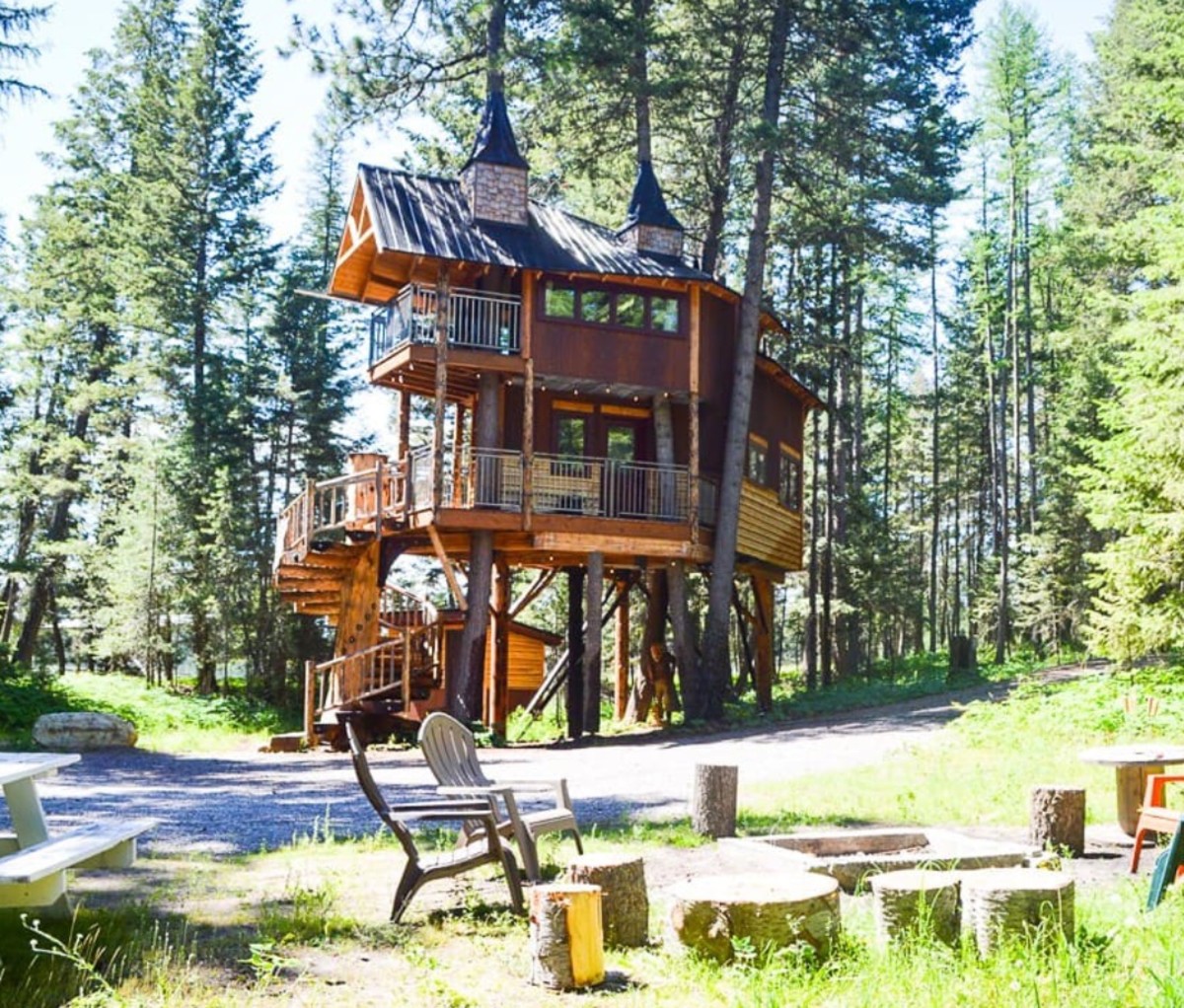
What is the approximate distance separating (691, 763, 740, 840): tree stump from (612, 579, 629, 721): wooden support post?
52.8ft

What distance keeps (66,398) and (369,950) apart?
33765 millimetres

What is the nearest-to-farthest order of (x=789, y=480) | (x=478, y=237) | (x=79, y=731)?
1. (x=79, y=731)
2. (x=478, y=237)
3. (x=789, y=480)

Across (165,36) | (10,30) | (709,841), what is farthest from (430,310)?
(165,36)

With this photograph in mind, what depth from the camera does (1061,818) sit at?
8.03m

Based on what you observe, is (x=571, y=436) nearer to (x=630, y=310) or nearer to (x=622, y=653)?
(x=630, y=310)

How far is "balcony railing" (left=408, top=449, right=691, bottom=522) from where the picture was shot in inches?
775

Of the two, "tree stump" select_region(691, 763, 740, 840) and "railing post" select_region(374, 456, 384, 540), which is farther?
"railing post" select_region(374, 456, 384, 540)

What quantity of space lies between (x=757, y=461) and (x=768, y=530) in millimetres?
1471

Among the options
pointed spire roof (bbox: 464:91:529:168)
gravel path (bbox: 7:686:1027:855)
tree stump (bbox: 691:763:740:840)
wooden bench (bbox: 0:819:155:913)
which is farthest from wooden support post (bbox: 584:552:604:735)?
wooden bench (bbox: 0:819:155:913)

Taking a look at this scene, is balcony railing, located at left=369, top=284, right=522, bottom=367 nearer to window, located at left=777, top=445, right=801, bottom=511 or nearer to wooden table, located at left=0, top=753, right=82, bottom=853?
window, located at left=777, top=445, right=801, bottom=511

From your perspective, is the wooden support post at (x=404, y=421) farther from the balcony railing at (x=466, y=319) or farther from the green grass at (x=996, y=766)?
the green grass at (x=996, y=766)

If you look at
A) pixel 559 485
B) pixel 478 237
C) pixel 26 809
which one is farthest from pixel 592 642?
pixel 26 809

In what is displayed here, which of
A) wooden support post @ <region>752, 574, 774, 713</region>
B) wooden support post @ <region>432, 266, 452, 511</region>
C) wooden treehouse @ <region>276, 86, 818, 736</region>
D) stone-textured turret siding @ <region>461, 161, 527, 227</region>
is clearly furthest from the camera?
wooden support post @ <region>752, 574, 774, 713</region>

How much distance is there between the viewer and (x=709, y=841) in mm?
8586
